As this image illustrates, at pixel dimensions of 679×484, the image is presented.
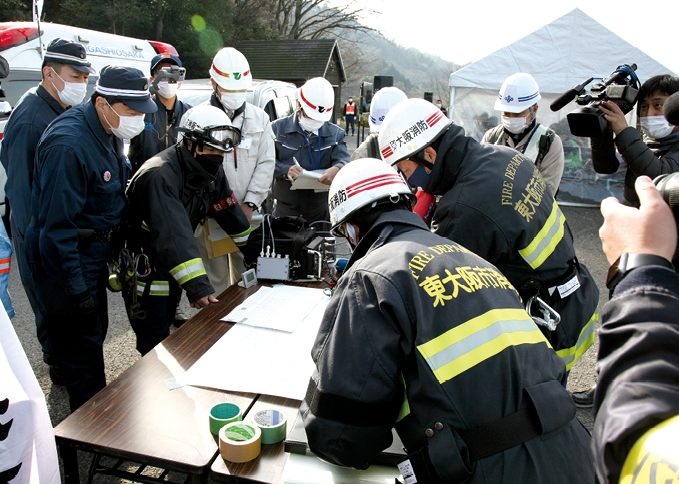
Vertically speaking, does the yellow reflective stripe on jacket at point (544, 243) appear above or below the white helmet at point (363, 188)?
below

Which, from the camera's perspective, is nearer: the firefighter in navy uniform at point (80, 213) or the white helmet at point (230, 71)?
the firefighter in navy uniform at point (80, 213)

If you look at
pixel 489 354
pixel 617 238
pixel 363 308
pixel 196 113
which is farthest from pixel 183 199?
pixel 617 238

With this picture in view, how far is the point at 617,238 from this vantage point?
0.90m

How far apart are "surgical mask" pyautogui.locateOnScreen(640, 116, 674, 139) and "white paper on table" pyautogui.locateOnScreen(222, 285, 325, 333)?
2.48 metres

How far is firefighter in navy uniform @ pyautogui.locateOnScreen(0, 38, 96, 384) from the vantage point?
9.20ft

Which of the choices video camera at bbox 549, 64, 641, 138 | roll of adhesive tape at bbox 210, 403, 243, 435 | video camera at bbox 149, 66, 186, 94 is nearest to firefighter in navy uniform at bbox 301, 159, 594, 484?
roll of adhesive tape at bbox 210, 403, 243, 435

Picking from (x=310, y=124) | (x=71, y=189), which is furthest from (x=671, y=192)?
(x=310, y=124)

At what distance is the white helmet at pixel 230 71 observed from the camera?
382 centimetres

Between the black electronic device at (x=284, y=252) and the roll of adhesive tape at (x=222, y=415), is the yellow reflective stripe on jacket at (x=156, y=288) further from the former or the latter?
the roll of adhesive tape at (x=222, y=415)

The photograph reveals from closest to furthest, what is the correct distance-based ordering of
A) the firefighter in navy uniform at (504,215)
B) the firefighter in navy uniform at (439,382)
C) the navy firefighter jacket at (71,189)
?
the firefighter in navy uniform at (439,382) → the firefighter in navy uniform at (504,215) → the navy firefighter jacket at (71,189)

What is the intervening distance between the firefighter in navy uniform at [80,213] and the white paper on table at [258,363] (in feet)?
2.87

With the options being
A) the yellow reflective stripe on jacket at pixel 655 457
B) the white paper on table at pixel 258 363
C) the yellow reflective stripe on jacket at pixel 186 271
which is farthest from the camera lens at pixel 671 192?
the yellow reflective stripe on jacket at pixel 186 271

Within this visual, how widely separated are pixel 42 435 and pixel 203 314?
1075mm

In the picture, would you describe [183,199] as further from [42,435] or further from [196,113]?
[42,435]
